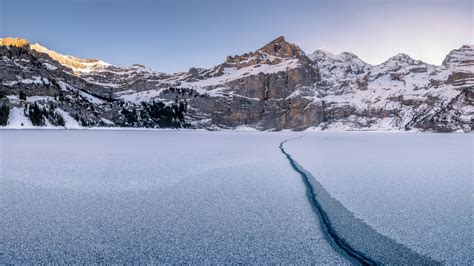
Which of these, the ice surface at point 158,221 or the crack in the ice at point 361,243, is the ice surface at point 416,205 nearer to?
the crack in the ice at point 361,243

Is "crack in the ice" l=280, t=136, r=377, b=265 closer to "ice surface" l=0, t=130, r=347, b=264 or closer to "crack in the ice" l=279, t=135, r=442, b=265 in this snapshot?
"crack in the ice" l=279, t=135, r=442, b=265

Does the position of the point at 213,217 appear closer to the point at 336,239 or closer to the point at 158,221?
the point at 158,221

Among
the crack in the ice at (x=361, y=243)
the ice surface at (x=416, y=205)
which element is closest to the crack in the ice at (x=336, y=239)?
the crack in the ice at (x=361, y=243)

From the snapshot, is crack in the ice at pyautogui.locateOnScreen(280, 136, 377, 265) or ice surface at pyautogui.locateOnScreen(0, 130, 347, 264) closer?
crack in the ice at pyautogui.locateOnScreen(280, 136, 377, 265)

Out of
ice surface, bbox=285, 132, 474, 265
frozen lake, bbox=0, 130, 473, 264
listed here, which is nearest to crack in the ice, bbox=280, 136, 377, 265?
frozen lake, bbox=0, 130, 473, 264

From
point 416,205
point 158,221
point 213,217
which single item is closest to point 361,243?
point 213,217

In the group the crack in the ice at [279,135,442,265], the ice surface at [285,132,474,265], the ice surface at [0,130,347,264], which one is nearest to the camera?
the crack in the ice at [279,135,442,265]

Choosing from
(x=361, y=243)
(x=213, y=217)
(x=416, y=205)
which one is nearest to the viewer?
(x=361, y=243)

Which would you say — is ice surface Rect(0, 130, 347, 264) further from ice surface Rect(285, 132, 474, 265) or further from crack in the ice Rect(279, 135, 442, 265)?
ice surface Rect(285, 132, 474, 265)

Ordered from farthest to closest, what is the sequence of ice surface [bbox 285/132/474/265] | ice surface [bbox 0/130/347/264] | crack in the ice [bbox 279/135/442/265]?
ice surface [bbox 285/132/474/265], ice surface [bbox 0/130/347/264], crack in the ice [bbox 279/135/442/265]

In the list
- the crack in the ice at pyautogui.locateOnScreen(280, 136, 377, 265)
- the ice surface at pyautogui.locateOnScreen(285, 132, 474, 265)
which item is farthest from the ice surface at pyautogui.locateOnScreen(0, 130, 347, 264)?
the ice surface at pyautogui.locateOnScreen(285, 132, 474, 265)

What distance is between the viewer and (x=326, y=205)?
804 cm

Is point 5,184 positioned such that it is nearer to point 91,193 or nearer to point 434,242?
point 91,193

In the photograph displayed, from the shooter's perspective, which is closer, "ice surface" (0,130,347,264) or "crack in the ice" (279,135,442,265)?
"crack in the ice" (279,135,442,265)
